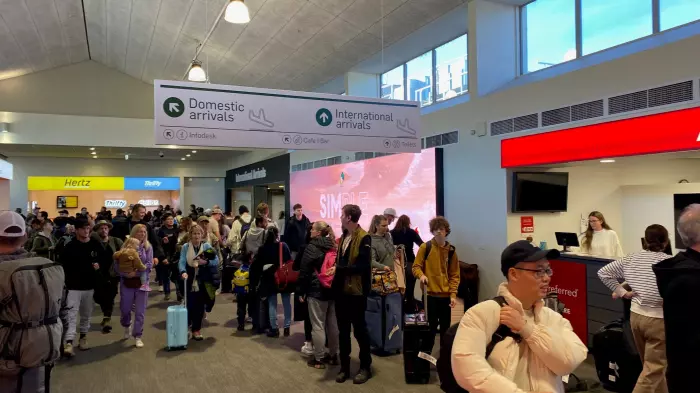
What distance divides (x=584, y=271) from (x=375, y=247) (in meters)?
2.33

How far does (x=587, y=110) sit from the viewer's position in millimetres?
5180

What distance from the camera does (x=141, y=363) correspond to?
4.92 m

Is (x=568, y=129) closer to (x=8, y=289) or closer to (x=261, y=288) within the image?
(x=261, y=288)

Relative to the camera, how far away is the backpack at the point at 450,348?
1545 millimetres

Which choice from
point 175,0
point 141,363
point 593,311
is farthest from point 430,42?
point 141,363

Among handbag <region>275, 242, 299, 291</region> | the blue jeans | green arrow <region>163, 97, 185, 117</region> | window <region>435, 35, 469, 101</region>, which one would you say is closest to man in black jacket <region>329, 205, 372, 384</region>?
handbag <region>275, 242, 299, 291</region>

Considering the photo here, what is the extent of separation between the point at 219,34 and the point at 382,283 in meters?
6.76

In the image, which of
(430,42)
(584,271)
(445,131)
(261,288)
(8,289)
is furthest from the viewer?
(430,42)

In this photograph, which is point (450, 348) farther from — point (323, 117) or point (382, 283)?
point (323, 117)

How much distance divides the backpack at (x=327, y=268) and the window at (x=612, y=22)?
13.5 feet

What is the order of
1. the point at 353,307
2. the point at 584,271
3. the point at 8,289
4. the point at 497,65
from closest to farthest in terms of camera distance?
1. the point at 8,289
2. the point at 353,307
3. the point at 584,271
4. the point at 497,65

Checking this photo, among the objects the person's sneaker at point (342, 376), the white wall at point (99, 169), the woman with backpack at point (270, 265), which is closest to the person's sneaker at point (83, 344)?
the woman with backpack at point (270, 265)

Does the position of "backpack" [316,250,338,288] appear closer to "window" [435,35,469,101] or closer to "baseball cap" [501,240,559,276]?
"baseball cap" [501,240,559,276]

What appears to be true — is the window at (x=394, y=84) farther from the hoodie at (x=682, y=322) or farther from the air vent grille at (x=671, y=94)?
the hoodie at (x=682, y=322)
